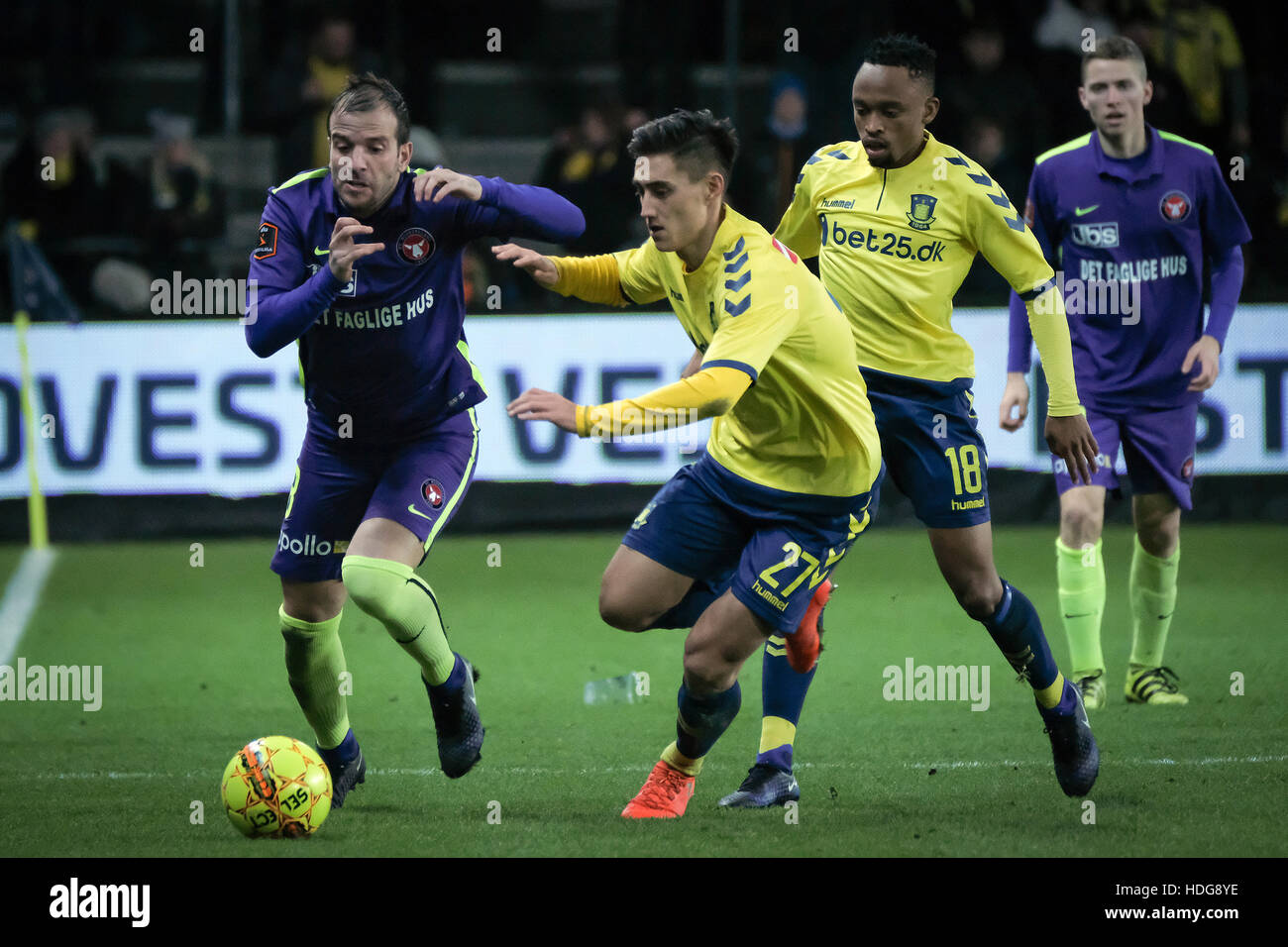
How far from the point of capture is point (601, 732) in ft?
20.3

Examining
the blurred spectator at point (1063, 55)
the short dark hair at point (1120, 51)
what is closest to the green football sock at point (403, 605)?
the short dark hair at point (1120, 51)

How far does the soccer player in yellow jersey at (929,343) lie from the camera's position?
5.12m

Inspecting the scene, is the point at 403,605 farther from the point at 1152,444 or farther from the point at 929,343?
the point at 1152,444

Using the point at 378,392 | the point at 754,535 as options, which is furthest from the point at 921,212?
the point at 378,392

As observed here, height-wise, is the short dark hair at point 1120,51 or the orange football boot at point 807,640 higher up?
the short dark hair at point 1120,51

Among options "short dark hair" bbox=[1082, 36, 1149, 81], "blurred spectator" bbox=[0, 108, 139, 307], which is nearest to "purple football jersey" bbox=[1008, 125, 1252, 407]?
"short dark hair" bbox=[1082, 36, 1149, 81]

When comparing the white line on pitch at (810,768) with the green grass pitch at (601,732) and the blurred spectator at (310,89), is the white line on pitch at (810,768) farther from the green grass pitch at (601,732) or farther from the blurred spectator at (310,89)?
the blurred spectator at (310,89)

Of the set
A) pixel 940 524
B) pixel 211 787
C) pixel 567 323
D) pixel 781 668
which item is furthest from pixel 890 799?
pixel 567 323

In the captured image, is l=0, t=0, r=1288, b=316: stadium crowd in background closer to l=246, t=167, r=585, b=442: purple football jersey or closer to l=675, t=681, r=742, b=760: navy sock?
l=246, t=167, r=585, b=442: purple football jersey

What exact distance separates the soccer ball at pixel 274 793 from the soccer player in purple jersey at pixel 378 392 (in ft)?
1.54

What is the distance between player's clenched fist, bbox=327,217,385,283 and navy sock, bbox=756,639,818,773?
177cm

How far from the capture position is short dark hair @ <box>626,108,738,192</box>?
4574 mm

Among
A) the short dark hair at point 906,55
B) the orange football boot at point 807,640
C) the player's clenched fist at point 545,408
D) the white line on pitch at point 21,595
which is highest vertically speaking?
the short dark hair at point 906,55

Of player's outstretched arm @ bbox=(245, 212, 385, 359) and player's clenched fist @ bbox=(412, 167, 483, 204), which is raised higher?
player's clenched fist @ bbox=(412, 167, 483, 204)
